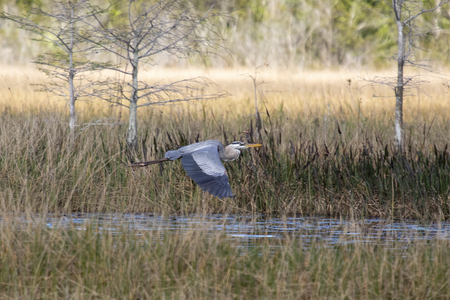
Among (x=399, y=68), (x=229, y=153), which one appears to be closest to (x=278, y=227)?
(x=229, y=153)

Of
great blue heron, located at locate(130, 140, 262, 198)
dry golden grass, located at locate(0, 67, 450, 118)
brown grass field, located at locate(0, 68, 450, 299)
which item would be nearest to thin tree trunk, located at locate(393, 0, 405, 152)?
brown grass field, located at locate(0, 68, 450, 299)

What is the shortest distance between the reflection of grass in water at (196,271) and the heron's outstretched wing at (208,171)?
616mm

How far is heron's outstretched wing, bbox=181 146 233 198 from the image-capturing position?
4.85 metres

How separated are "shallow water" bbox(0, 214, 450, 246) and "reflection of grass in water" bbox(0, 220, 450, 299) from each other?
483mm

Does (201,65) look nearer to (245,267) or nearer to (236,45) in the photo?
(236,45)

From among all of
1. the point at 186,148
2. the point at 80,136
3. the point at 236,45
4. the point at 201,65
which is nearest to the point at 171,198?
the point at 186,148

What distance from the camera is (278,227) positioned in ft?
18.3

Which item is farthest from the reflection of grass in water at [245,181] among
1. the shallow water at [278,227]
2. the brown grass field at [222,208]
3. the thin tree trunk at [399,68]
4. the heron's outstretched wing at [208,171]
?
the heron's outstretched wing at [208,171]

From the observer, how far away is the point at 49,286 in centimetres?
360

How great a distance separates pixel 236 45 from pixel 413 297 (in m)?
30.2

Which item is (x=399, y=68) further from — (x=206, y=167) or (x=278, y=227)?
(x=206, y=167)

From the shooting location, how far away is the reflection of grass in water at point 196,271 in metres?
3.53

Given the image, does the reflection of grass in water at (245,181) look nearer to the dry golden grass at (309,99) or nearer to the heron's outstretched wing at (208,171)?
the heron's outstretched wing at (208,171)

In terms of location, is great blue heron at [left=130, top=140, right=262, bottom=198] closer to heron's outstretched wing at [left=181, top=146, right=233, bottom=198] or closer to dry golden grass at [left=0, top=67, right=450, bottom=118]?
heron's outstretched wing at [left=181, top=146, right=233, bottom=198]
